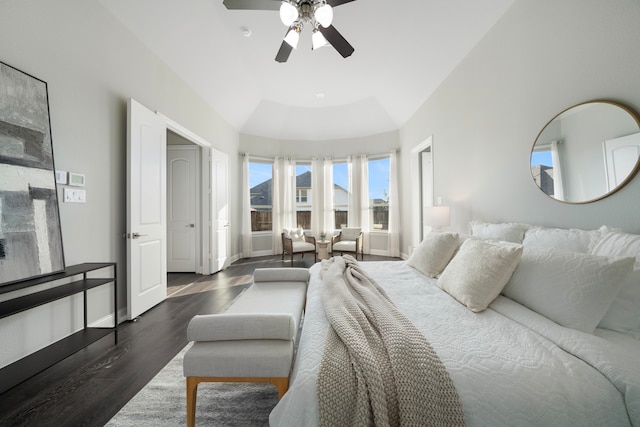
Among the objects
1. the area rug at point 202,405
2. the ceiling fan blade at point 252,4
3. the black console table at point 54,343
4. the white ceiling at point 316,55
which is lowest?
the area rug at point 202,405

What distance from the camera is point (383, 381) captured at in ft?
Result: 2.68

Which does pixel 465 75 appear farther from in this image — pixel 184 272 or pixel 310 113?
pixel 184 272

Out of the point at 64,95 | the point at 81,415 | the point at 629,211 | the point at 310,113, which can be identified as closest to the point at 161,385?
the point at 81,415

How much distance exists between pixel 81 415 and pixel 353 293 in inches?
65.1

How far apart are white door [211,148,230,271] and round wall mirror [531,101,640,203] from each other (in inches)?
175

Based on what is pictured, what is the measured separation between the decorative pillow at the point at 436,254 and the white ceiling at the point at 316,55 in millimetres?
2346

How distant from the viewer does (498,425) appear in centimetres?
74

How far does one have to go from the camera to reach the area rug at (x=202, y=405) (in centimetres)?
127

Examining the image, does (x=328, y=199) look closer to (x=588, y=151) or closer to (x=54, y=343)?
(x=588, y=151)

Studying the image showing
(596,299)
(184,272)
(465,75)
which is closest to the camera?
(596,299)

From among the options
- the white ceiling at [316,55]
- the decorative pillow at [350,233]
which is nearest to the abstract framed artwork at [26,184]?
the white ceiling at [316,55]

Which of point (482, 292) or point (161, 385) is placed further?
point (161, 385)

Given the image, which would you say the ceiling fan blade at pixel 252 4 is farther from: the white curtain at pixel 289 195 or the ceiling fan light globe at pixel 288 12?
the white curtain at pixel 289 195

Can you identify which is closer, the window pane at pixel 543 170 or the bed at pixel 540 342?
the bed at pixel 540 342
